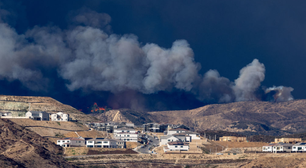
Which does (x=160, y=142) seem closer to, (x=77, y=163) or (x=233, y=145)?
(x=233, y=145)

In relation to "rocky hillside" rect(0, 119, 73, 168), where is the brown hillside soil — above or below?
above

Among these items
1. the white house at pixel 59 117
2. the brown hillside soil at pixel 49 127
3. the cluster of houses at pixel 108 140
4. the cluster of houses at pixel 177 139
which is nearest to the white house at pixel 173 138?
the cluster of houses at pixel 177 139

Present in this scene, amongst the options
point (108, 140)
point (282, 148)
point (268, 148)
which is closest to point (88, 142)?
point (108, 140)

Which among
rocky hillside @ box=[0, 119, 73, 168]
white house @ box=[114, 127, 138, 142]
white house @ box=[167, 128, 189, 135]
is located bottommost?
rocky hillside @ box=[0, 119, 73, 168]

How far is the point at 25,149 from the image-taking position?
121625 millimetres

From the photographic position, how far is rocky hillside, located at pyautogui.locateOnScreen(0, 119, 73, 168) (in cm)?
11438

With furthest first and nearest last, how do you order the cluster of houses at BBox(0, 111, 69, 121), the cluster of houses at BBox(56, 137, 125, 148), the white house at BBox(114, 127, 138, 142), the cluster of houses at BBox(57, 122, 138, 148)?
1. the cluster of houses at BBox(0, 111, 69, 121)
2. the white house at BBox(114, 127, 138, 142)
3. the cluster of houses at BBox(57, 122, 138, 148)
4. the cluster of houses at BBox(56, 137, 125, 148)

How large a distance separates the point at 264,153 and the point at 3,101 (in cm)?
10301

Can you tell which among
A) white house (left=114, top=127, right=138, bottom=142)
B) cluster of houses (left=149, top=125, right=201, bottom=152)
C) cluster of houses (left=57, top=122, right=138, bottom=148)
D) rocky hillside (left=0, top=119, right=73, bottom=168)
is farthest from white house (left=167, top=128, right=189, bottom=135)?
rocky hillside (left=0, top=119, right=73, bottom=168)

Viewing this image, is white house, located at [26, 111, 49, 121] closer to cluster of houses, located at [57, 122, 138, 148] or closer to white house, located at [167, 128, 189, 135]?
cluster of houses, located at [57, 122, 138, 148]

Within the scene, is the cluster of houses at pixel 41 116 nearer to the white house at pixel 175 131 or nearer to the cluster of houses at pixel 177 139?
the white house at pixel 175 131

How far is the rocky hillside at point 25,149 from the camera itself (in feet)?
375

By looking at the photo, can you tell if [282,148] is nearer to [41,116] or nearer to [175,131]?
[175,131]

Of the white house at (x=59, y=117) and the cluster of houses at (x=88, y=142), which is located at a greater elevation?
the white house at (x=59, y=117)
